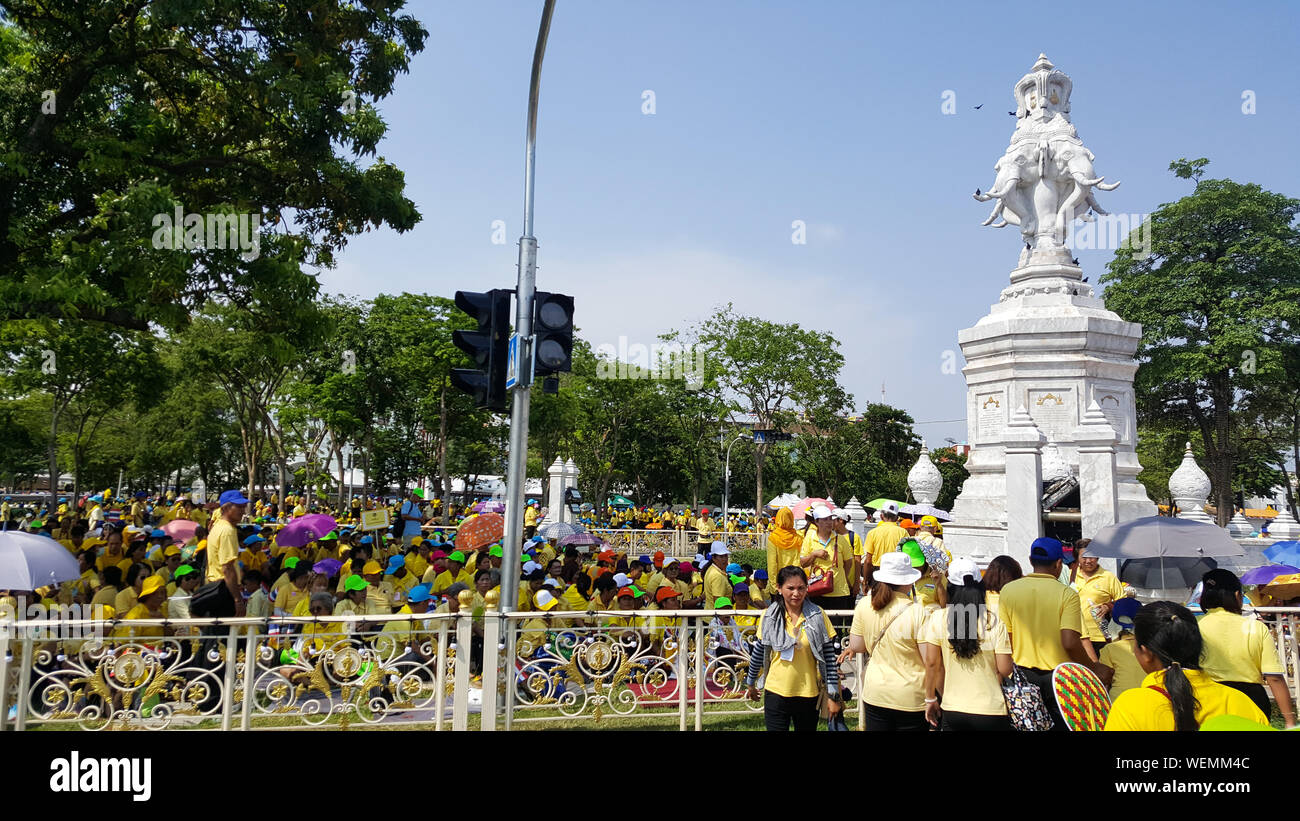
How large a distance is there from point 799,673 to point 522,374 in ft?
10.4

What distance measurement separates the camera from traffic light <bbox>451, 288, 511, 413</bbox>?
6.77 metres

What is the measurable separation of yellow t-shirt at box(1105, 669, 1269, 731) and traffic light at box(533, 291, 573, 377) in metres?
4.58

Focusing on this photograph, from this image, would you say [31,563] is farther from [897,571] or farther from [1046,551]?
[1046,551]

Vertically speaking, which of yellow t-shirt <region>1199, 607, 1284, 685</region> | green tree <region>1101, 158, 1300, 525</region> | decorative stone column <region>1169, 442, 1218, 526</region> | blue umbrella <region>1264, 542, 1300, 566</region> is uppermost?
green tree <region>1101, 158, 1300, 525</region>

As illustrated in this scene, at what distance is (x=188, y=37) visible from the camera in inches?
439

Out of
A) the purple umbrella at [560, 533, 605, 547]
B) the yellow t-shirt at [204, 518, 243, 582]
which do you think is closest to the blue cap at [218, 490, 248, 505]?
the yellow t-shirt at [204, 518, 243, 582]

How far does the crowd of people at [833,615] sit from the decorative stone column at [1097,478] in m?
2.68

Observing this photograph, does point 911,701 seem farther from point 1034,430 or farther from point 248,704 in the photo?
point 1034,430

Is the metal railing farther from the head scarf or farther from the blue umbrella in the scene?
the head scarf

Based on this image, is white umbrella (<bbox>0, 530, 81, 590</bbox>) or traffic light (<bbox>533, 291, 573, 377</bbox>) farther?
traffic light (<bbox>533, 291, 573, 377</bbox>)

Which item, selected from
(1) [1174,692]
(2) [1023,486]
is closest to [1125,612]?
(1) [1174,692]
